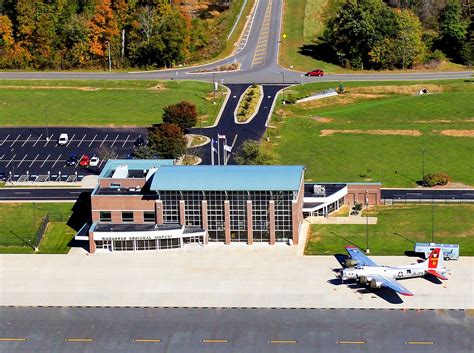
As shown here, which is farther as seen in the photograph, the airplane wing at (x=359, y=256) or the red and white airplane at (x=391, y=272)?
the airplane wing at (x=359, y=256)

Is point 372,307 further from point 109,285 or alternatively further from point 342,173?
point 342,173

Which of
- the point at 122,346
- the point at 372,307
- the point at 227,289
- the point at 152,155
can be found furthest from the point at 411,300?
the point at 152,155

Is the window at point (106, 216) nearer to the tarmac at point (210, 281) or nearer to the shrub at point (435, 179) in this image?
the tarmac at point (210, 281)

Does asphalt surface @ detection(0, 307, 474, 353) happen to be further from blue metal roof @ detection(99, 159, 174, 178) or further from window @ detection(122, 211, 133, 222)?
blue metal roof @ detection(99, 159, 174, 178)

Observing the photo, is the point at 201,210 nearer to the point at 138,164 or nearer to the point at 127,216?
the point at 127,216

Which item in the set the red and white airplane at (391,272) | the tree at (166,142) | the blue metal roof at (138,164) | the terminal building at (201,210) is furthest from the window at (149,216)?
the tree at (166,142)

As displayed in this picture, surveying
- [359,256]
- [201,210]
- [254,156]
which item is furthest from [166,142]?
[359,256]
